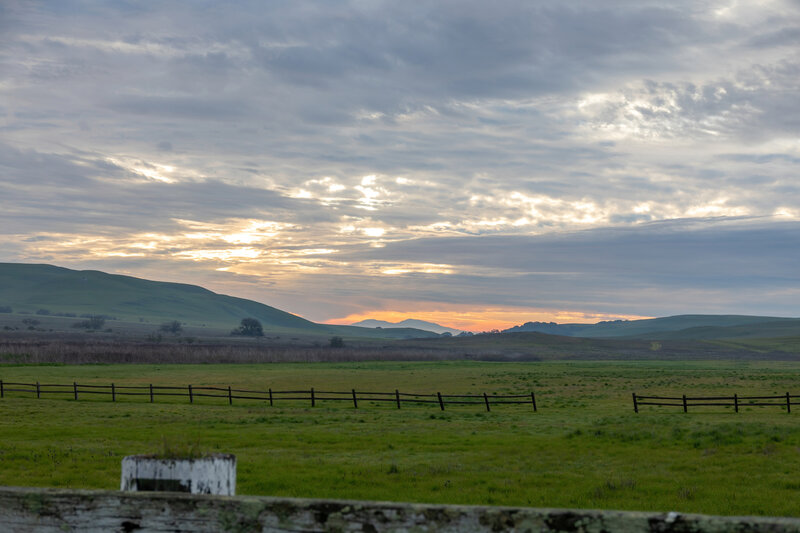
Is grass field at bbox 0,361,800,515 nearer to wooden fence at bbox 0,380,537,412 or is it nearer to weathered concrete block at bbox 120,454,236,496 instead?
weathered concrete block at bbox 120,454,236,496

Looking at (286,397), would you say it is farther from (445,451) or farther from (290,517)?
(290,517)

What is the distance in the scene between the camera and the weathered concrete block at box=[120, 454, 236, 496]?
146 inches

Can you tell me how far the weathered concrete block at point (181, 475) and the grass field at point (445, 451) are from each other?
352 mm

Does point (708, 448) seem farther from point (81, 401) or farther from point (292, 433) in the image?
point (81, 401)

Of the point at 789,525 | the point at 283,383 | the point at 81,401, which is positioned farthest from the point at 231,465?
the point at 283,383

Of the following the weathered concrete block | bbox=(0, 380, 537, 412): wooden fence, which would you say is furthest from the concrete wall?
bbox=(0, 380, 537, 412): wooden fence

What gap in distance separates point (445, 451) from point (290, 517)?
2441 centimetres

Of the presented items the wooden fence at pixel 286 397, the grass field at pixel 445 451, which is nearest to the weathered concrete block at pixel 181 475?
the grass field at pixel 445 451

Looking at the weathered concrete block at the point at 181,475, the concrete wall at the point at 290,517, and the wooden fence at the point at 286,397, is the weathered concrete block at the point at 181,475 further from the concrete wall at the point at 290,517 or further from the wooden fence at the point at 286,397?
the wooden fence at the point at 286,397

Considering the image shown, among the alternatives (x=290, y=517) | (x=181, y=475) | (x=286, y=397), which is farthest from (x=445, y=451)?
(x=286, y=397)

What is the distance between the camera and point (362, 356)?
149 m

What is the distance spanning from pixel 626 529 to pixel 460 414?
41.2 metres

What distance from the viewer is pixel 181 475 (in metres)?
3.71

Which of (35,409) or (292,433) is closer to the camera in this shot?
(292,433)
